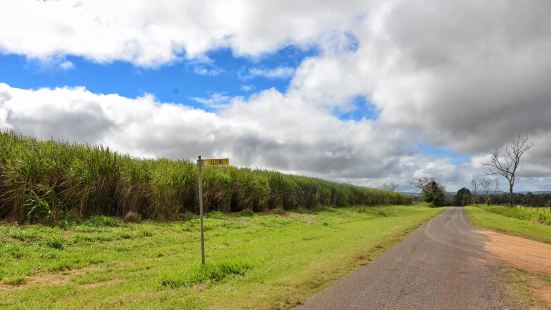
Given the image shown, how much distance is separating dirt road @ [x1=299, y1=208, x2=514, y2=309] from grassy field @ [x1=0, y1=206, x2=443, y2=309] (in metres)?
0.57

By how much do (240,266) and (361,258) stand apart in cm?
411

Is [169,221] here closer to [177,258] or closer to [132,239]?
[132,239]

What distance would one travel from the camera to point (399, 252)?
14.8 metres

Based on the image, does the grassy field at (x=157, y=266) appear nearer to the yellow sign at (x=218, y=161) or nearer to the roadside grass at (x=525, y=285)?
the yellow sign at (x=218, y=161)

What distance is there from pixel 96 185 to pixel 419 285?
1325 cm

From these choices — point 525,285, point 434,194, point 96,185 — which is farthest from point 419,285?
point 434,194

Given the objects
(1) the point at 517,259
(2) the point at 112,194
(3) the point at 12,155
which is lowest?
(1) the point at 517,259

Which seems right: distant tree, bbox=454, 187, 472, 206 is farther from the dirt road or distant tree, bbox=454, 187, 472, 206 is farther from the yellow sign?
the yellow sign

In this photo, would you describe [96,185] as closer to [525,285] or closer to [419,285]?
[419,285]

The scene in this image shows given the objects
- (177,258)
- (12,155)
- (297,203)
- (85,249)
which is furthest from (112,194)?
(297,203)

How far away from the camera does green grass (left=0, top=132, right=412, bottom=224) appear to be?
14914mm

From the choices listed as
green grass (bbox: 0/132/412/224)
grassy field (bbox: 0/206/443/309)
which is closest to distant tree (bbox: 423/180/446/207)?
green grass (bbox: 0/132/412/224)

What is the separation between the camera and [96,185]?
17.7 metres

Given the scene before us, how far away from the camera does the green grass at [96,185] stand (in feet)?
48.9
